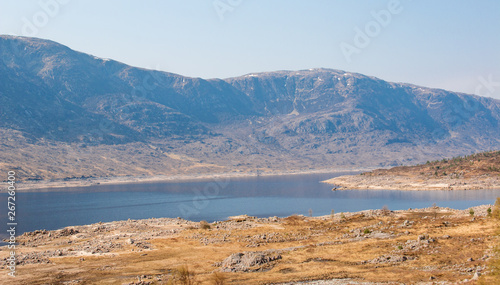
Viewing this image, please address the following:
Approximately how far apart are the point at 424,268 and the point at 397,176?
114759mm

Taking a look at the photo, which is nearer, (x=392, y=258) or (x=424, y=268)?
(x=424, y=268)

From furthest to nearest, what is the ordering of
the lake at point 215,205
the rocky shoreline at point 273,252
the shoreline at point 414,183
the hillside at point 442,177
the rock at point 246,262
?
the hillside at point 442,177
the shoreline at point 414,183
the lake at point 215,205
the rock at point 246,262
the rocky shoreline at point 273,252

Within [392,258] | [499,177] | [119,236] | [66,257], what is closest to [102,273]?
[66,257]

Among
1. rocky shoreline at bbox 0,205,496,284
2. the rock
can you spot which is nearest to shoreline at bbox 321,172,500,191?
rocky shoreline at bbox 0,205,496,284

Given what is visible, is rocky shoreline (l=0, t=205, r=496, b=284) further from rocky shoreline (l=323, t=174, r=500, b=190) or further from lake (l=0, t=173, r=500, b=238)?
rocky shoreline (l=323, t=174, r=500, b=190)

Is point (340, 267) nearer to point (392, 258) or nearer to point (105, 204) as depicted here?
point (392, 258)

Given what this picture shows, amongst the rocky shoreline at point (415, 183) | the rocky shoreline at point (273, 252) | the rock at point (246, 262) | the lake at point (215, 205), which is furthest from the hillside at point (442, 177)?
the rock at point (246, 262)

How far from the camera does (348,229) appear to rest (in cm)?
4584

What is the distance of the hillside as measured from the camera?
112 m

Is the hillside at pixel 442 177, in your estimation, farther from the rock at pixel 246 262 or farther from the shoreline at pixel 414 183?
the rock at pixel 246 262

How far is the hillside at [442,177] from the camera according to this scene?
112188mm

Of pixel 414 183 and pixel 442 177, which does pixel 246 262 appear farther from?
pixel 442 177

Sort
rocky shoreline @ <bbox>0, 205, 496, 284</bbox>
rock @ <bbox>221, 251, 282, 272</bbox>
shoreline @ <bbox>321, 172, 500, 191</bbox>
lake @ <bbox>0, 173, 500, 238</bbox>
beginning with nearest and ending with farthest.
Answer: rocky shoreline @ <bbox>0, 205, 496, 284</bbox>
rock @ <bbox>221, 251, 282, 272</bbox>
lake @ <bbox>0, 173, 500, 238</bbox>
shoreline @ <bbox>321, 172, 500, 191</bbox>

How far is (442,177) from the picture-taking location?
404ft
